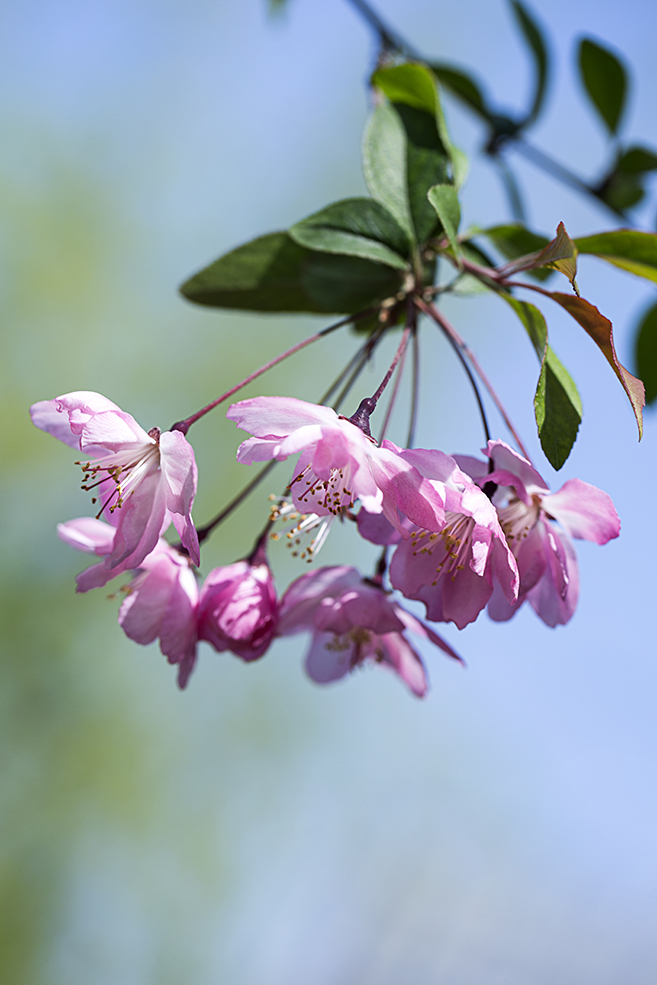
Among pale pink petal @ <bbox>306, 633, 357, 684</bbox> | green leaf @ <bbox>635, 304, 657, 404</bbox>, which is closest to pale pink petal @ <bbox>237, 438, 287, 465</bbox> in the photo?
pale pink petal @ <bbox>306, 633, 357, 684</bbox>

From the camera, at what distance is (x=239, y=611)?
0.80 metres

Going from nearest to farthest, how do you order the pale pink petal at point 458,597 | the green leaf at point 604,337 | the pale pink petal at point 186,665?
the green leaf at point 604,337 < the pale pink petal at point 458,597 < the pale pink petal at point 186,665

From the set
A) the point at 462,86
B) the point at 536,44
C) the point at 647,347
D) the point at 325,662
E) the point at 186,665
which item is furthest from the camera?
the point at 536,44

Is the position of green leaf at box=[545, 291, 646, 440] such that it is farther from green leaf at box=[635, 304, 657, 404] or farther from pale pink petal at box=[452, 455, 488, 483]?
green leaf at box=[635, 304, 657, 404]

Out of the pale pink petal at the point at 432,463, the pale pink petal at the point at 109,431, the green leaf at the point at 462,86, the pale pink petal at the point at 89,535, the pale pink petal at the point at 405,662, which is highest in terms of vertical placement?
the green leaf at the point at 462,86

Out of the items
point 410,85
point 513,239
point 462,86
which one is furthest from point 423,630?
point 462,86

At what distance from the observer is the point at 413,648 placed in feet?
3.15

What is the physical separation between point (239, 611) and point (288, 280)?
43 cm

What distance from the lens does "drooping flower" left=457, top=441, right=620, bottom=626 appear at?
743 millimetres

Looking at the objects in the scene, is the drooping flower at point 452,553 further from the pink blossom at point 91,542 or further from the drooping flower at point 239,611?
the pink blossom at point 91,542

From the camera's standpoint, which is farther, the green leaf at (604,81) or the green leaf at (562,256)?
the green leaf at (604,81)

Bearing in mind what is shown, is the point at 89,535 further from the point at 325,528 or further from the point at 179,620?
the point at 325,528

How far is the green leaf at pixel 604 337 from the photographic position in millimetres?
607

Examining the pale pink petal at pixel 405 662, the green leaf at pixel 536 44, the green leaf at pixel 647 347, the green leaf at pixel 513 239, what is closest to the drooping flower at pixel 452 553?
the pale pink petal at pixel 405 662
